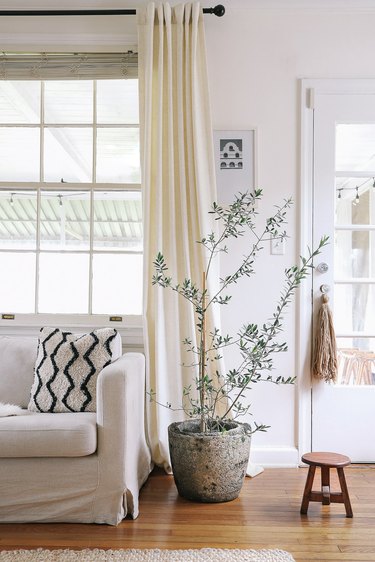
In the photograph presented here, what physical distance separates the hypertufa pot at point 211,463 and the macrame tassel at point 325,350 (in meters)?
0.81

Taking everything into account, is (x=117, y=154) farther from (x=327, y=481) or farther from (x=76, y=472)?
(x=327, y=481)

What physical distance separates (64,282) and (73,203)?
50 centimetres

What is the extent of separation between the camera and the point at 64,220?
397 cm

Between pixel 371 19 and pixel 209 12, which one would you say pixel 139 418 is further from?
pixel 371 19

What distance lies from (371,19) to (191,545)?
3.17m

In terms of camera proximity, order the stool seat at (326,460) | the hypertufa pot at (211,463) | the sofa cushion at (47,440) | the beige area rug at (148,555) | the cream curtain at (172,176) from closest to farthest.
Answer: the beige area rug at (148,555), the sofa cushion at (47,440), the stool seat at (326,460), the hypertufa pot at (211,463), the cream curtain at (172,176)

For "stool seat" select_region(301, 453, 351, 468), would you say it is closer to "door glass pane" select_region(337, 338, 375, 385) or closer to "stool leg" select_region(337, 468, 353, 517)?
"stool leg" select_region(337, 468, 353, 517)

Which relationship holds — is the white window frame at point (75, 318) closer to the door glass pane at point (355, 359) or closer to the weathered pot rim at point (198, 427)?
→ the weathered pot rim at point (198, 427)

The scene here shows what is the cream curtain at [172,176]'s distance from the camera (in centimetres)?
363

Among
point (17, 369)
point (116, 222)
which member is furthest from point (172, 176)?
point (17, 369)

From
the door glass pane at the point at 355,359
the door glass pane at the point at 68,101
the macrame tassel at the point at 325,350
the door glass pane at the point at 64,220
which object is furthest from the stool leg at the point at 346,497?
the door glass pane at the point at 68,101

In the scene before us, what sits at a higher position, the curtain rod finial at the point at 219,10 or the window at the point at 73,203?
the curtain rod finial at the point at 219,10

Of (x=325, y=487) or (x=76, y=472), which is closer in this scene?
(x=76, y=472)

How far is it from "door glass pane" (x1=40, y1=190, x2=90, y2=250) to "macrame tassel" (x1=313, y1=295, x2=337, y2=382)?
1.52 meters
